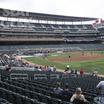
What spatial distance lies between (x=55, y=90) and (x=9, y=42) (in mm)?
83697

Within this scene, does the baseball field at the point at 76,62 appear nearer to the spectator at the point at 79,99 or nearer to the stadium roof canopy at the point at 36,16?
the stadium roof canopy at the point at 36,16

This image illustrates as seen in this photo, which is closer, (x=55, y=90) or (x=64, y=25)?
(x=55, y=90)

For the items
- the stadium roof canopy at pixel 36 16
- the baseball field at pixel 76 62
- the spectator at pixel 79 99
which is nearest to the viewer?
the spectator at pixel 79 99

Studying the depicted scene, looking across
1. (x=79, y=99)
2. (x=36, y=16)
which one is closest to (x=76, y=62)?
(x=36, y=16)

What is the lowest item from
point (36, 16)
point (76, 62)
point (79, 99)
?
point (76, 62)

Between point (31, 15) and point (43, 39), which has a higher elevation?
point (31, 15)

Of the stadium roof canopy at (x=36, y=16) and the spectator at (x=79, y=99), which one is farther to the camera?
the stadium roof canopy at (x=36, y=16)

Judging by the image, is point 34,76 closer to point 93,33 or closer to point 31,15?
point 31,15

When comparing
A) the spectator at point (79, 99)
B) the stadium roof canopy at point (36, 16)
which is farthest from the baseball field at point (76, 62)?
the spectator at point (79, 99)

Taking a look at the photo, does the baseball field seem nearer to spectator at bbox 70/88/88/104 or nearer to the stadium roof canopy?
the stadium roof canopy

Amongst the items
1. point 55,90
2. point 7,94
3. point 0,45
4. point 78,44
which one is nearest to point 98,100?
point 55,90

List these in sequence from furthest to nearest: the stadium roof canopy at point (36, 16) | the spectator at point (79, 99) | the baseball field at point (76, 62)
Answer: the stadium roof canopy at point (36, 16) < the baseball field at point (76, 62) < the spectator at point (79, 99)

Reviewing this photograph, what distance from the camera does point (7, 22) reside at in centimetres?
11625

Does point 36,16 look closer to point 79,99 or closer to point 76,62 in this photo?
point 76,62
